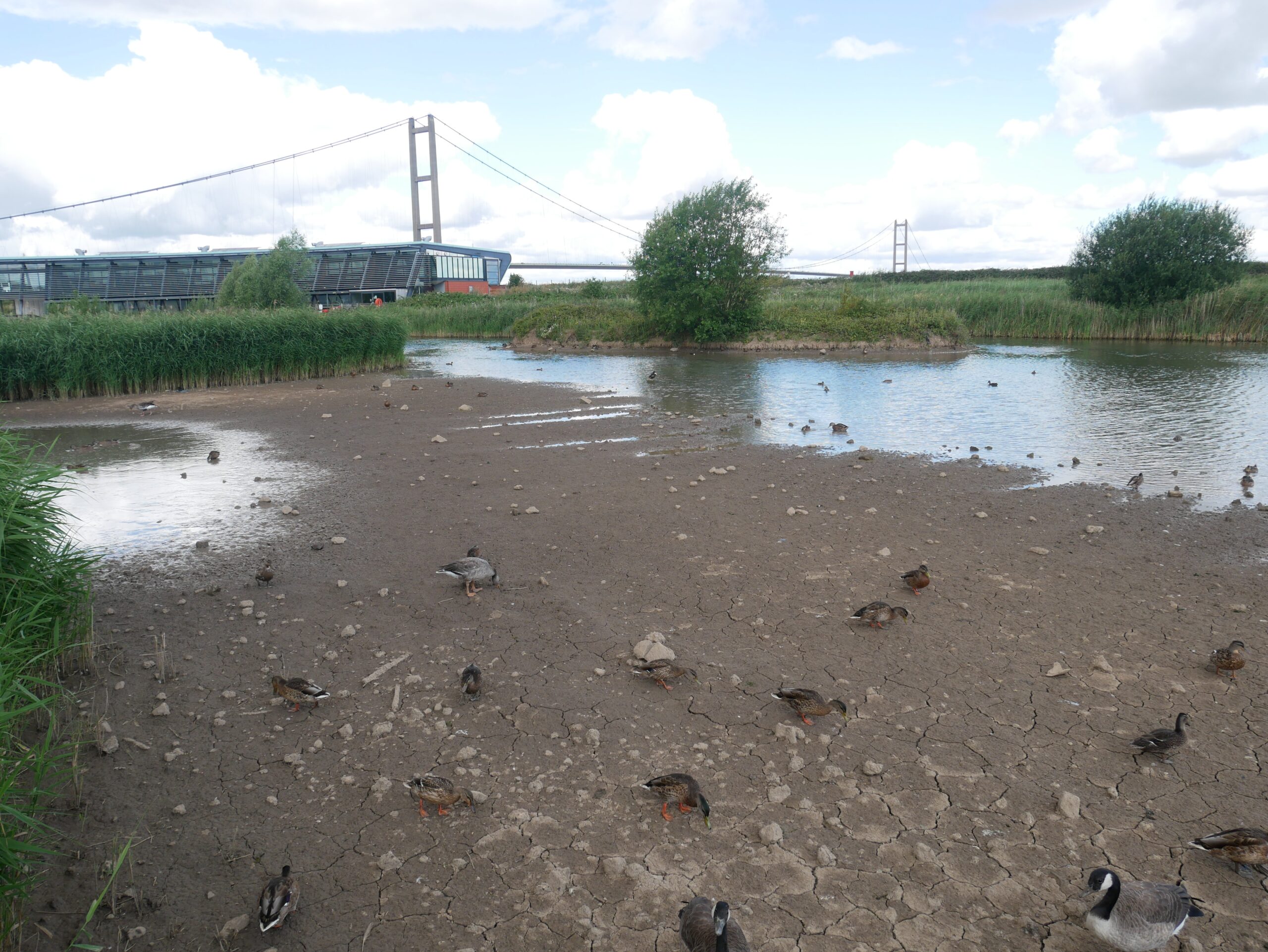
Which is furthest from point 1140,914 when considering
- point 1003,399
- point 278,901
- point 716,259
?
point 716,259

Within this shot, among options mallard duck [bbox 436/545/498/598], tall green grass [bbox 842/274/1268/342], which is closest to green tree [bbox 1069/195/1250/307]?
tall green grass [bbox 842/274/1268/342]

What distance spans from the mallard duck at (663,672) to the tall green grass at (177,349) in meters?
23.3

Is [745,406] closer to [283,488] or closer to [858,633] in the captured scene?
[283,488]

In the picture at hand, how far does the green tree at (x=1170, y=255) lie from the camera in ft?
133

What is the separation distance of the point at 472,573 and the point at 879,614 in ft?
11.3

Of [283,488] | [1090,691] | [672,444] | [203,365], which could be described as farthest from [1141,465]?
[203,365]

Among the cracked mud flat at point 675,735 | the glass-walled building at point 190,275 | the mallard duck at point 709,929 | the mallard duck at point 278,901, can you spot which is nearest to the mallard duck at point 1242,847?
the cracked mud flat at point 675,735

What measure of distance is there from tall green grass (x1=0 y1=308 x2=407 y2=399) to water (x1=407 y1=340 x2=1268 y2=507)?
126 inches

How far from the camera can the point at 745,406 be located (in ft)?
62.1

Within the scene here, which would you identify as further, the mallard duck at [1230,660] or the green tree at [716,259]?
the green tree at [716,259]

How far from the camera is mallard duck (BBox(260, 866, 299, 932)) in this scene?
3.19m

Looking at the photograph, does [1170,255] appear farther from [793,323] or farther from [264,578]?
[264,578]

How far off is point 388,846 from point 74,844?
153cm

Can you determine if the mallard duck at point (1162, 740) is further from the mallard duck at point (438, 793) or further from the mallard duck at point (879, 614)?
the mallard duck at point (438, 793)
